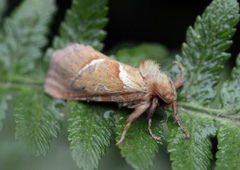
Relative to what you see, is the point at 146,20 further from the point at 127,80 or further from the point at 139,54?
the point at 127,80

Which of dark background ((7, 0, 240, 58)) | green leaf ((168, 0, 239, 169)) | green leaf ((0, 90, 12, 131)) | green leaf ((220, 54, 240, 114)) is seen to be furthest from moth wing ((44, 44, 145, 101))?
dark background ((7, 0, 240, 58))

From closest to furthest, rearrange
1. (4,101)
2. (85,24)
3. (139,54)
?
(4,101) < (85,24) < (139,54)

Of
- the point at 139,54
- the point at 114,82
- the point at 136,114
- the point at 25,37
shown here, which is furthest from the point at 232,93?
the point at 25,37

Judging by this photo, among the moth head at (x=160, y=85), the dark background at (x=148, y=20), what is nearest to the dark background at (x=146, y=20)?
the dark background at (x=148, y=20)

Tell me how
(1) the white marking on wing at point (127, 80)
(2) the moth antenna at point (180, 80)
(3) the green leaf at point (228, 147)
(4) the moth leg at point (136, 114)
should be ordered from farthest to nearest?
(2) the moth antenna at point (180, 80) < (1) the white marking on wing at point (127, 80) < (4) the moth leg at point (136, 114) < (3) the green leaf at point (228, 147)

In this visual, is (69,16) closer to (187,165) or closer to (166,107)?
(166,107)

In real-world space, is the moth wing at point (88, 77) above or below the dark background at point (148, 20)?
below

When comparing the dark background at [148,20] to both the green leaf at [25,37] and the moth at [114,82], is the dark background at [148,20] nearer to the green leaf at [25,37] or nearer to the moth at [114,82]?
the green leaf at [25,37]
